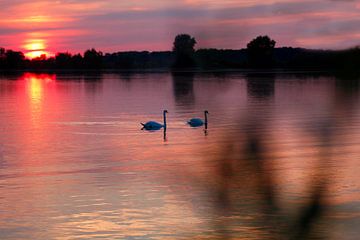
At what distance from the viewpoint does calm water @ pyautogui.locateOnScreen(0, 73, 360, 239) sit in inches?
62.4

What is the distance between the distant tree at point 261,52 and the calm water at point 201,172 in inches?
4.3

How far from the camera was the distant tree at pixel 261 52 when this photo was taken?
174cm

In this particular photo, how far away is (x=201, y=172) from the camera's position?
Result: 5.97 ft

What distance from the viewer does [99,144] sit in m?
25.8

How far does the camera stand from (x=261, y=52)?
72.9 inches

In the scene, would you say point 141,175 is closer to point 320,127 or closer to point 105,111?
point 320,127

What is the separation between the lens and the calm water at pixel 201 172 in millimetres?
1585

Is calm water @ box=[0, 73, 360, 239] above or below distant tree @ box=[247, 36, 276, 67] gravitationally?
below

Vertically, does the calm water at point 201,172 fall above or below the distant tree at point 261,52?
below

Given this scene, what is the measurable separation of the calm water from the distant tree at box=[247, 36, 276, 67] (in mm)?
110

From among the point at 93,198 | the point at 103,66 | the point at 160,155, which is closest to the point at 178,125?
the point at 160,155

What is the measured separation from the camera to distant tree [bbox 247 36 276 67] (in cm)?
174

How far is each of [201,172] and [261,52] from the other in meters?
0.37

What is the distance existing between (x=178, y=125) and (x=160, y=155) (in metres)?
10.8
